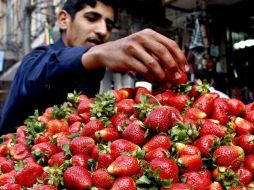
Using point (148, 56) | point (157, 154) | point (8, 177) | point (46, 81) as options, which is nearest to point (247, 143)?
point (157, 154)

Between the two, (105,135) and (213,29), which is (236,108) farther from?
(213,29)

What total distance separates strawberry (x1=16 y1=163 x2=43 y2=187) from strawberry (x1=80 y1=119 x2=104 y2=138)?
225mm

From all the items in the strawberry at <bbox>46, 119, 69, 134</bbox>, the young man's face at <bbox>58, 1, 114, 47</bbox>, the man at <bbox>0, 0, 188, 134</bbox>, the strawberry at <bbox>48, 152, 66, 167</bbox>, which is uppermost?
the young man's face at <bbox>58, 1, 114, 47</bbox>

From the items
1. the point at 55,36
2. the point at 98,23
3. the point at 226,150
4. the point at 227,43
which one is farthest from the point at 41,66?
the point at 55,36

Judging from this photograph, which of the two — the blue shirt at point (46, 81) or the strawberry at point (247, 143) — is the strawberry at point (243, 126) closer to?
the strawberry at point (247, 143)

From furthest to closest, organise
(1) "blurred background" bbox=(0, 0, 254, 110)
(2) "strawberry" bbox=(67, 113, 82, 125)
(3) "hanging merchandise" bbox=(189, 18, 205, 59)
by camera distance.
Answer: (1) "blurred background" bbox=(0, 0, 254, 110) → (3) "hanging merchandise" bbox=(189, 18, 205, 59) → (2) "strawberry" bbox=(67, 113, 82, 125)

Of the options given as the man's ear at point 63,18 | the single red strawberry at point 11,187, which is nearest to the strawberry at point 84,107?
the single red strawberry at point 11,187

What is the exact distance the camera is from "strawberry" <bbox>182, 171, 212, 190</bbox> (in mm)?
1291

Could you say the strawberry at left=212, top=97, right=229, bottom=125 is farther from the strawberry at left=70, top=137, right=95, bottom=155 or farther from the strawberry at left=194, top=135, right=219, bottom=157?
the strawberry at left=70, top=137, right=95, bottom=155

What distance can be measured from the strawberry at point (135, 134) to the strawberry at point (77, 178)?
0.20m

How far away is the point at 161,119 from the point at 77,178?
1.20 ft

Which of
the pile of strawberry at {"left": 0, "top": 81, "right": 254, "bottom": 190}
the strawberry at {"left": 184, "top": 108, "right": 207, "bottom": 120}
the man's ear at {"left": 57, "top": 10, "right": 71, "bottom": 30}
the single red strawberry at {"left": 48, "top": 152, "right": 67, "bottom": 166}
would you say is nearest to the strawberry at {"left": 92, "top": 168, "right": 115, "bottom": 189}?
the pile of strawberry at {"left": 0, "top": 81, "right": 254, "bottom": 190}

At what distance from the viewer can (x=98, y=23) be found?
A: 314 centimetres

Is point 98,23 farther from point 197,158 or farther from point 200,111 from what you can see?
point 197,158
